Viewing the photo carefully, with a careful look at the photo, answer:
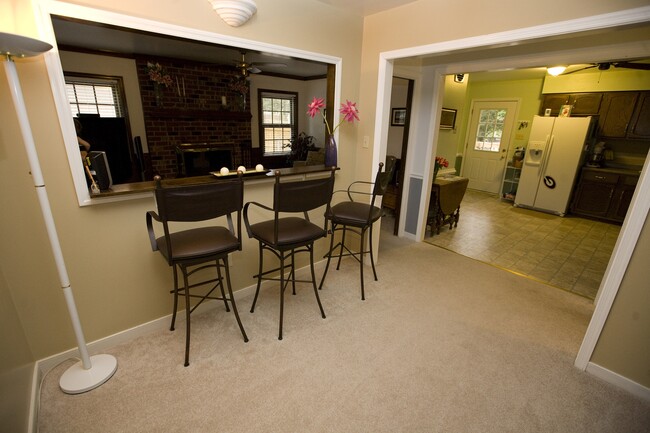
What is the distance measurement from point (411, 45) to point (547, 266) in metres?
2.86

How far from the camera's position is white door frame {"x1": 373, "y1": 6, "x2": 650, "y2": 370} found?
5.13 ft

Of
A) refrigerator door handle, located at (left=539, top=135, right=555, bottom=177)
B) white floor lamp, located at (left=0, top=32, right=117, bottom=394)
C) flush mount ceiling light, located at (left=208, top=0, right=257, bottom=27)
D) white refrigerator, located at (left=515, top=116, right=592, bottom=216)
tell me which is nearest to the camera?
white floor lamp, located at (left=0, top=32, right=117, bottom=394)

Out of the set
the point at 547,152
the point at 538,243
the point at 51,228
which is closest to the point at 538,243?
the point at 538,243

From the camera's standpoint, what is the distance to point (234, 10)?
1.88 meters

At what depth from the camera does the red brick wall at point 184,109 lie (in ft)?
15.9

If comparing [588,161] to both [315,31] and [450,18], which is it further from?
[315,31]

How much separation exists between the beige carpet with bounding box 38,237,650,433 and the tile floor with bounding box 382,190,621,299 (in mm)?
675

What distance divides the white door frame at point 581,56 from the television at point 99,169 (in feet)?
7.19

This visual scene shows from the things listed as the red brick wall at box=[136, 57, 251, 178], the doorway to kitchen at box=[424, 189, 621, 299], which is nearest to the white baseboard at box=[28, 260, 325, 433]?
the doorway to kitchen at box=[424, 189, 621, 299]

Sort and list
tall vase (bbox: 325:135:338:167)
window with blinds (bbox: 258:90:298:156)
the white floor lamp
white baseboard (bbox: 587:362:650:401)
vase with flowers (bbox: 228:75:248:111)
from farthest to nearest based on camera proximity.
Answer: window with blinds (bbox: 258:90:298:156) < vase with flowers (bbox: 228:75:248:111) < tall vase (bbox: 325:135:338:167) < white baseboard (bbox: 587:362:650:401) < the white floor lamp

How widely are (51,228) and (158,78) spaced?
4.26 m

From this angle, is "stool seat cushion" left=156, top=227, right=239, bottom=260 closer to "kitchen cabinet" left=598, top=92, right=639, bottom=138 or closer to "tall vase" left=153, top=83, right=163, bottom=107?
"tall vase" left=153, top=83, right=163, bottom=107

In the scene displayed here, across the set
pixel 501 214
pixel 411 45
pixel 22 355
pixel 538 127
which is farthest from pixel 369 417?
pixel 538 127

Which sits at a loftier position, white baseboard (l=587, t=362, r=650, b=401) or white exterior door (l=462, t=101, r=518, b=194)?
white exterior door (l=462, t=101, r=518, b=194)
